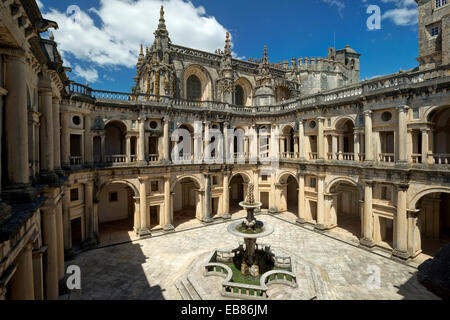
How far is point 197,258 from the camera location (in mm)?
17859

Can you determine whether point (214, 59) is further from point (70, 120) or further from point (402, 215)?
point (402, 215)

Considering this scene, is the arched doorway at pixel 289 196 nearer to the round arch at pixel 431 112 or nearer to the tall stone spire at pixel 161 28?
the round arch at pixel 431 112

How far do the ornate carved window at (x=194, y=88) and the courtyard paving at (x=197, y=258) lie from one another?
54.3ft

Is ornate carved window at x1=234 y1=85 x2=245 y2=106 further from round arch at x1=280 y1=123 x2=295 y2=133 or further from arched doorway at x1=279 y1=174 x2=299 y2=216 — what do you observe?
arched doorway at x1=279 y1=174 x2=299 y2=216

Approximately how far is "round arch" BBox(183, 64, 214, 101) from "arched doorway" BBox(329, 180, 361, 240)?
17.9 m

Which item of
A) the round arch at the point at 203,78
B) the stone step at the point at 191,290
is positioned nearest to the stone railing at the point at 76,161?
the stone step at the point at 191,290

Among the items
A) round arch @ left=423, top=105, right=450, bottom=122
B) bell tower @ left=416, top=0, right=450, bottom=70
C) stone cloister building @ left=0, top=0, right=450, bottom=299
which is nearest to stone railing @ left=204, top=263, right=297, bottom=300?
stone cloister building @ left=0, top=0, right=450, bottom=299

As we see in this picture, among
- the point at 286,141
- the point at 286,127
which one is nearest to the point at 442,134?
the point at 286,127

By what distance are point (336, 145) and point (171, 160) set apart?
16.2 metres

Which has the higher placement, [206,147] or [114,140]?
[114,140]

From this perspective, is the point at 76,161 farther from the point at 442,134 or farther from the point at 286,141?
the point at 442,134

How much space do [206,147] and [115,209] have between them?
13.2m

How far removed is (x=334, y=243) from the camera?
21.1 meters
